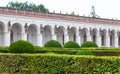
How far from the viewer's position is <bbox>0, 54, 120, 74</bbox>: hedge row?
31.3ft

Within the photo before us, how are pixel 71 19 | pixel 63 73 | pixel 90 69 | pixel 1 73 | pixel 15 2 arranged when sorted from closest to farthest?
pixel 90 69 → pixel 63 73 → pixel 1 73 → pixel 71 19 → pixel 15 2

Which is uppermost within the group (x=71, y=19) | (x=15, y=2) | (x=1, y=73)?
(x=15, y=2)

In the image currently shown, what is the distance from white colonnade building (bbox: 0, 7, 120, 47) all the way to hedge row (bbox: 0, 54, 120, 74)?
977 inches

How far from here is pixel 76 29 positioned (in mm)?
47875

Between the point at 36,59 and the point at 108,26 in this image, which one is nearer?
the point at 36,59

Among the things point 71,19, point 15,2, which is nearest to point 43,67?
point 71,19

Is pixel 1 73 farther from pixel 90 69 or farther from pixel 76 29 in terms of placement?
pixel 76 29

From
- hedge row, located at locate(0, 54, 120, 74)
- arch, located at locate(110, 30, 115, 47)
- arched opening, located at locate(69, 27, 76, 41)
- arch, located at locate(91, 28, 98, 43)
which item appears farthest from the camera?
arch, located at locate(110, 30, 115, 47)

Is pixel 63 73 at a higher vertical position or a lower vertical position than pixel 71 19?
lower

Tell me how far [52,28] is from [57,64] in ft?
109

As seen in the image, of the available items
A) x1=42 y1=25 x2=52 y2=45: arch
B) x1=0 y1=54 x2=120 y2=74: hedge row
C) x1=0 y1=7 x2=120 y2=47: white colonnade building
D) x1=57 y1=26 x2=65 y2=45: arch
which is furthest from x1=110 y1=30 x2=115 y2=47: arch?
x1=0 y1=54 x2=120 y2=74: hedge row

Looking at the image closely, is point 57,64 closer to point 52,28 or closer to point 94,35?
point 52,28

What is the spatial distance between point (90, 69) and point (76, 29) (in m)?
38.0

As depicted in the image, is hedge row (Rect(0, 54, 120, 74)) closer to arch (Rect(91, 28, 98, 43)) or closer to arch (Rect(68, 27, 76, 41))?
arch (Rect(68, 27, 76, 41))
